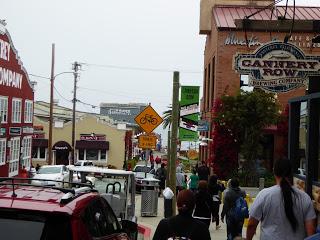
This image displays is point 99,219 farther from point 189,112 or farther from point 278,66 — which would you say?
point 189,112

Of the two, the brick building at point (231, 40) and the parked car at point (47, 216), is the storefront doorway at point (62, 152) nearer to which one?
the brick building at point (231, 40)

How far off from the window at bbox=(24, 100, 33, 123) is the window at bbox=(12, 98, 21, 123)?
219cm

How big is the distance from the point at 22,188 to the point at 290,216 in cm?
261

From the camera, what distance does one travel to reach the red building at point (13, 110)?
1571 inches

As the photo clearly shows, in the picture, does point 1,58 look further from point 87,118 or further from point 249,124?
point 87,118

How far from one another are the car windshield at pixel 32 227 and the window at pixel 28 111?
4347 centimetres

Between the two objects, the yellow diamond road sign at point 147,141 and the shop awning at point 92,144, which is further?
the shop awning at point 92,144

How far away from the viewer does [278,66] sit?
11.8 meters

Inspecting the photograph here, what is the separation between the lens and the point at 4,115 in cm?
4044

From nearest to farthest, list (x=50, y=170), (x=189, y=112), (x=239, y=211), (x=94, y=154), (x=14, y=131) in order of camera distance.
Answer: (x=239, y=211), (x=189, y=112), (x=50, y=170), (x=14, y=131), (x=94, y=154)

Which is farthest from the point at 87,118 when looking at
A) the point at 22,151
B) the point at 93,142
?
the point at 22,151

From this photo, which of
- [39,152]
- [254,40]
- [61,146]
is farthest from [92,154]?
[254,40]

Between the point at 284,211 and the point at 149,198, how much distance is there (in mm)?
12830

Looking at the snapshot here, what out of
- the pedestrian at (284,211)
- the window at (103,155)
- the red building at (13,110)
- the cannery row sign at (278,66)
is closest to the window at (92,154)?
the window at (103,155)
